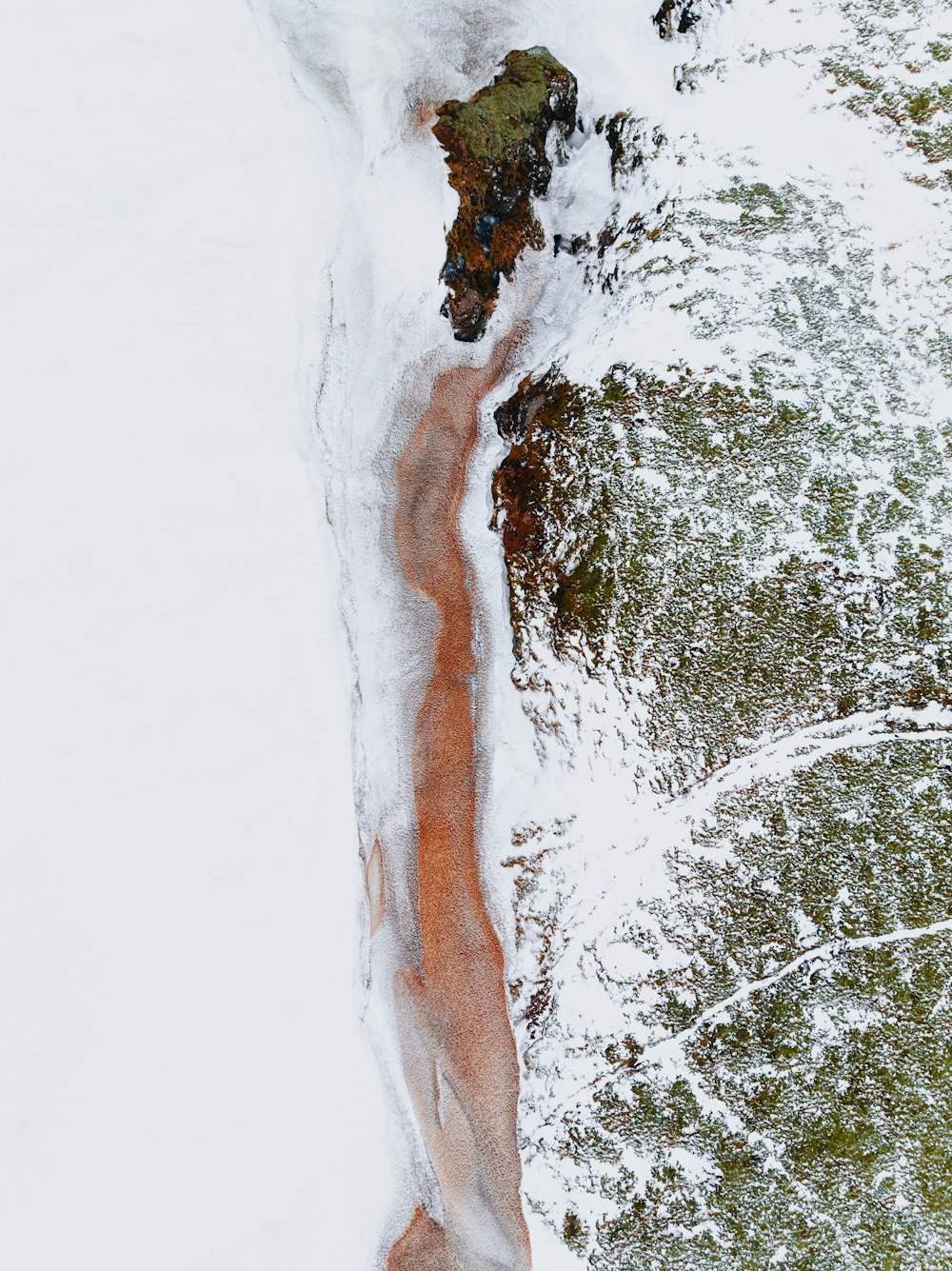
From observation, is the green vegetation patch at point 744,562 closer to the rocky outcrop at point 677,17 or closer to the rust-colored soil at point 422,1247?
the rocky outcrop at point 677,17

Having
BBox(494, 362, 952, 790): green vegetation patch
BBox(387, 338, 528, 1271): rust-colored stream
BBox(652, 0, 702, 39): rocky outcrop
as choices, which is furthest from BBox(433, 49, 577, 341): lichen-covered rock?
BBox(494, 362, 952, 790): green vegetation patch

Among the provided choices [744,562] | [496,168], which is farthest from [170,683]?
[496,168]

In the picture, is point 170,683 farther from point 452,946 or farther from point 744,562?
point 744,562

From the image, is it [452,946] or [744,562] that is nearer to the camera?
[744,562]

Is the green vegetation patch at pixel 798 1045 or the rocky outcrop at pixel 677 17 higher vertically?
the rocky outcrop at pixel 677 17

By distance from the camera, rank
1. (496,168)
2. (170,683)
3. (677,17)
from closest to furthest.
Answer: (170,683) → (496,168) → (677,17)

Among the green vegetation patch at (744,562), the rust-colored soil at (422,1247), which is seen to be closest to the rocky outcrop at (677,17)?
the green vegetation patch at (744,562)
